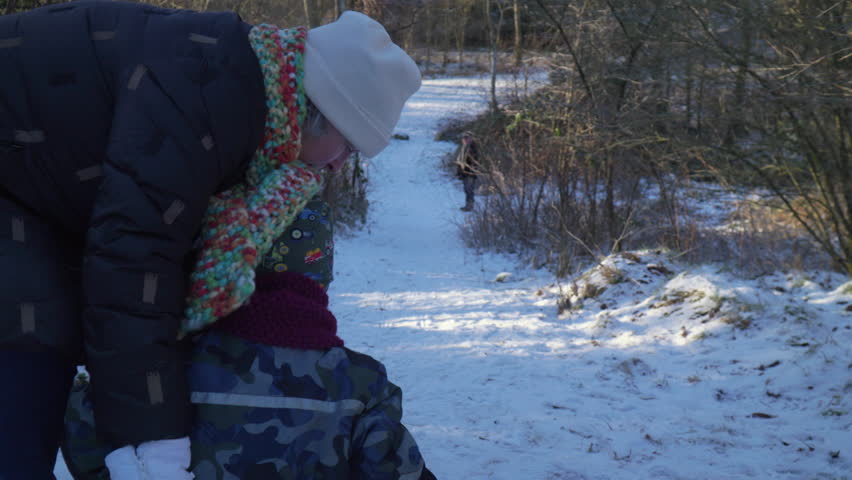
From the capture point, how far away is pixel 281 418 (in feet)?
4.64

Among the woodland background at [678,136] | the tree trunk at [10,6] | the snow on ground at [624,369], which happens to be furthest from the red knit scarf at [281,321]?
the woodland background at [678,136]

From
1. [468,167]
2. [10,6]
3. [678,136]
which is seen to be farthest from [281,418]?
[468,167]

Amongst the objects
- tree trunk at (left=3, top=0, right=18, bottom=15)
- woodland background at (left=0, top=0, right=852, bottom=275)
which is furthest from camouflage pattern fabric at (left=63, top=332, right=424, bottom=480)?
woodland background at (left=0, top=0, right=852, bottom=275)

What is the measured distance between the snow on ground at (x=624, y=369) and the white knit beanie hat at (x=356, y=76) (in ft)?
5.56

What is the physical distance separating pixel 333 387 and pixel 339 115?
595 mm

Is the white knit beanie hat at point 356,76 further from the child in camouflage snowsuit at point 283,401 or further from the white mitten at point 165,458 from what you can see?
the white mitten at point 165,458

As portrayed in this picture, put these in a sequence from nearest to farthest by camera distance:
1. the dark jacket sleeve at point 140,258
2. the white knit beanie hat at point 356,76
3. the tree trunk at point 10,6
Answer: the dark jacket sleeve at point 140,258 → the white knit beanie hat at point 356,76 → the tree trunk at point 10,6

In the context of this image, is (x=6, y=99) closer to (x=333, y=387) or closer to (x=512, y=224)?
(x=333, y=387)

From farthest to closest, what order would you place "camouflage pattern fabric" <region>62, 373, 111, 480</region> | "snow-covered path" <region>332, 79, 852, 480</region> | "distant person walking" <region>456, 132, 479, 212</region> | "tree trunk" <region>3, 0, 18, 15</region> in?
"distant person walking" <region>456, 132, 479, 212</region> → "tree trunk" <region>3, 0, 18, 15</region> → "snow-covered path" <region>332, 79, 852, 480</region> → "camouflage pattern fabric" <region>62, 373, 111, 480</region>

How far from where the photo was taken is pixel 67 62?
1329 mm

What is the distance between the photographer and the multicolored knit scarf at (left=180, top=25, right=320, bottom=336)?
1.38 m

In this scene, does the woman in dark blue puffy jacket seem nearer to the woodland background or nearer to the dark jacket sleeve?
the dark jacket sleeve

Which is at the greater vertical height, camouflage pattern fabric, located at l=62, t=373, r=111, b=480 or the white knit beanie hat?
the white knit beanie hat

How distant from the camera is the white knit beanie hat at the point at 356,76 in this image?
1.53 meters
